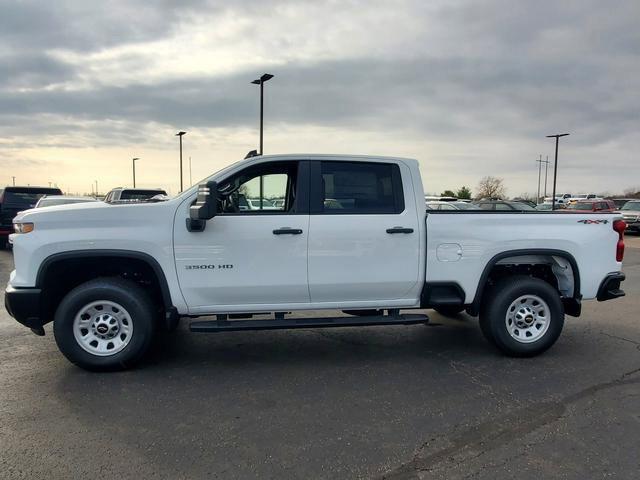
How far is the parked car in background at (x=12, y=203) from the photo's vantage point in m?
14.0

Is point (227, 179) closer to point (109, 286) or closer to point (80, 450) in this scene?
point (109, 286)

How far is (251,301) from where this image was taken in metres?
4.67

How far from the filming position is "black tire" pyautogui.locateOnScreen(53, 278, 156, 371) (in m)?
4.43

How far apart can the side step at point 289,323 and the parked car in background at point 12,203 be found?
1213 centimetres

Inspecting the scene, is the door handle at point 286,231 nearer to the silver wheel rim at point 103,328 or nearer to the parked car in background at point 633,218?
the silver wheel rim at point 103,328

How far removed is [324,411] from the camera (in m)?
3.79

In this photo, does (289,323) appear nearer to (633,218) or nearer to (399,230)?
(399,230)

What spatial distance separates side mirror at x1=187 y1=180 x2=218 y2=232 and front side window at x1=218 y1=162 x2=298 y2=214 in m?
0.32

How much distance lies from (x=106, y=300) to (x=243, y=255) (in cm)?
130

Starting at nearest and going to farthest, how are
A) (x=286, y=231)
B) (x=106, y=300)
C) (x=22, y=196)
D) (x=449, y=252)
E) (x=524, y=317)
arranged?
(x=106, y=300) → (x=286, y=231) → (x=449, y=252) → (x=524, y=317) → (x=22, y=196)

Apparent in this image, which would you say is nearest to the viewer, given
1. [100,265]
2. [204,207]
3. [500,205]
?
[204,207]

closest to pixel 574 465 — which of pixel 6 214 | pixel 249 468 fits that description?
pixel 249 468

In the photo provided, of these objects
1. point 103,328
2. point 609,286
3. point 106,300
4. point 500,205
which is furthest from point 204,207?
point 500,205

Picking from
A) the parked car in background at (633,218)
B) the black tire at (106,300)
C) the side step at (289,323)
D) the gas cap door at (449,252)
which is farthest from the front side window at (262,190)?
the parked car in background at (633,218)
